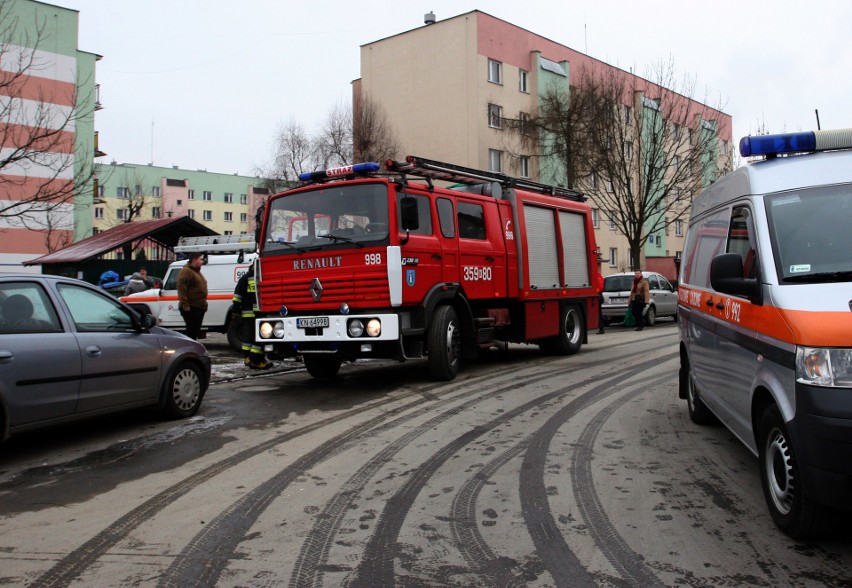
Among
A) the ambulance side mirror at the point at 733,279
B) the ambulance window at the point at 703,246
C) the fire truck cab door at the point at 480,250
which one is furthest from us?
the fire truck cab door at the point at 480,250

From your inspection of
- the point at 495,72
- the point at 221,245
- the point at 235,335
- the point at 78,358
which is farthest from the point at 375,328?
the point at 495,72

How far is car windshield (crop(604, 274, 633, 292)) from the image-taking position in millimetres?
21158

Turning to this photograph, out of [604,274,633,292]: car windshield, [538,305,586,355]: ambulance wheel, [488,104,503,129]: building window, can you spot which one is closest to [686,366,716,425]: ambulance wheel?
[538,305,586,355]: ambulance wheel

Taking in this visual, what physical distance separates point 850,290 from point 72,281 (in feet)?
20.3

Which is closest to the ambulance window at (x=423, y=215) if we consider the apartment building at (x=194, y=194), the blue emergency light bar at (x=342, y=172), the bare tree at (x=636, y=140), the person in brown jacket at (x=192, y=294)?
the blue emergency light bar at (x=342, y=172)

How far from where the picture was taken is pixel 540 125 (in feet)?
115

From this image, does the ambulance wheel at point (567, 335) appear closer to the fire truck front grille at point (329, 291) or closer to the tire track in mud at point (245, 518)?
the fire truck front grille at point (329, 291)

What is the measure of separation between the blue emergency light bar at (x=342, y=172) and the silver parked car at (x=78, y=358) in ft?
10.2

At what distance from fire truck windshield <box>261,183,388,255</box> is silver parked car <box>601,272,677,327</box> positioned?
13420mm

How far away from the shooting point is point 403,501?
4.54 metres

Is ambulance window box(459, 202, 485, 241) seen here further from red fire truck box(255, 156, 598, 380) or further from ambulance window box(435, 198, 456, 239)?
ambulance window box(435, 198, 456, 239)

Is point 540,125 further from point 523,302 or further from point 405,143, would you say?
point 523,302

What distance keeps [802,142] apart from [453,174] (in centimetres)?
636

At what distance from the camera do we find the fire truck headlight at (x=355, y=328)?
28.0 feet
